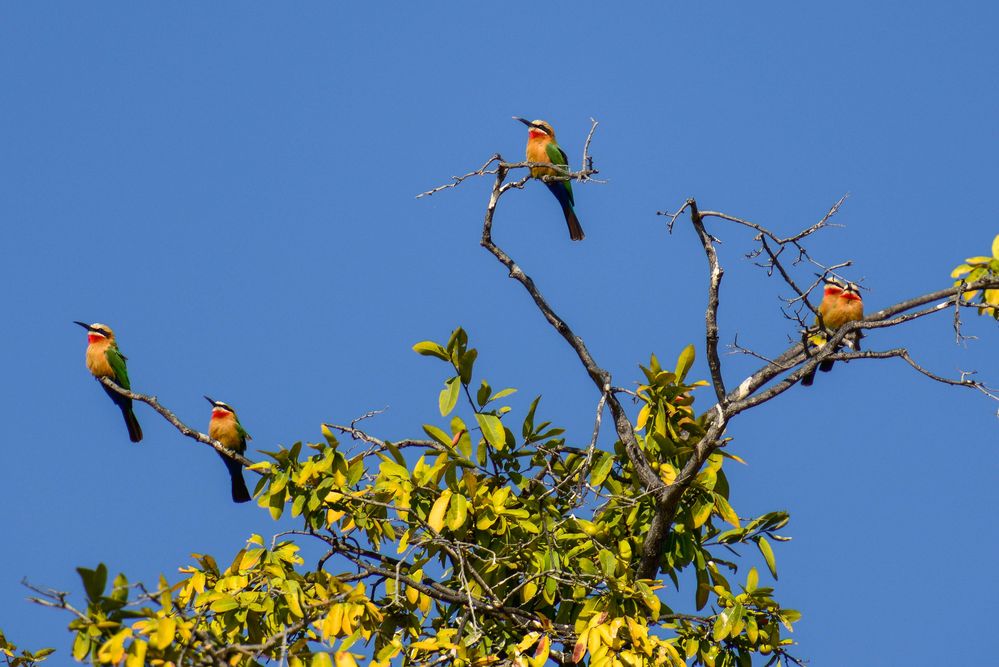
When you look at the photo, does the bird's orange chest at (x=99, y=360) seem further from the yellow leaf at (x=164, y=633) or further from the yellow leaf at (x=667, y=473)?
the yellow leaf at (x=164, y=633)

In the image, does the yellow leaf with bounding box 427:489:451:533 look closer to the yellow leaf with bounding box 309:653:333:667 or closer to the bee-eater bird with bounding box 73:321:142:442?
the yellow leaf with bounding box 309:653:333:667

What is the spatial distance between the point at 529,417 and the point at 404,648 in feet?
3.77

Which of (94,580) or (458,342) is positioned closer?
(94,580)

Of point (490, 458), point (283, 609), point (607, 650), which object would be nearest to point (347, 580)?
point (283, 609)

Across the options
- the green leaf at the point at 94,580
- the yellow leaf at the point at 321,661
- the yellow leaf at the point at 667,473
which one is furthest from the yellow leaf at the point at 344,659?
the yellow leaf at the point at 667,473

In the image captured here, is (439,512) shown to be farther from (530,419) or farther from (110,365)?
(110,365)

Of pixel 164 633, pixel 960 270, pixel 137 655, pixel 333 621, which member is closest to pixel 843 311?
pixel 960 270

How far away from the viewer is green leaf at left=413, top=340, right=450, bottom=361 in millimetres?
4520

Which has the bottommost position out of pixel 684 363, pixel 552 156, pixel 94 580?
pixel 94 580

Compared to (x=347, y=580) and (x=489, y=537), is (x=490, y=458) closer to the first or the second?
(x=489, y=537)

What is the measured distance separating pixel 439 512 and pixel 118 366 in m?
4.84

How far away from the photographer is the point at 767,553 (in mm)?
4680

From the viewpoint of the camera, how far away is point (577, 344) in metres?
5.05

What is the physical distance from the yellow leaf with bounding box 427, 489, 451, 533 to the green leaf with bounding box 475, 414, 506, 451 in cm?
31
